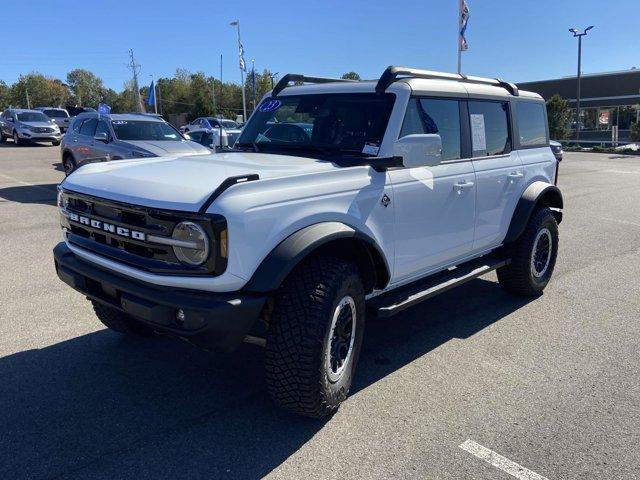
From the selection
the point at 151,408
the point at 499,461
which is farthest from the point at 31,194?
the point at 499,461

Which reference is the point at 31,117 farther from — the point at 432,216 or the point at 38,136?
the point at 432,216

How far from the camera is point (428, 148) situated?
12.2 feet

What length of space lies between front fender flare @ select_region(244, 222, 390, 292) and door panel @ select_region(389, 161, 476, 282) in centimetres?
73

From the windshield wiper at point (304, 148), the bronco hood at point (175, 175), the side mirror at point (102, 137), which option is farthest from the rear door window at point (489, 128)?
the side mirror at point (102, 137)

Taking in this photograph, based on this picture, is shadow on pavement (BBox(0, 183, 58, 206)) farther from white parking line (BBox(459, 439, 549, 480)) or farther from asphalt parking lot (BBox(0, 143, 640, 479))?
white parking line (BBox(459, 439, 549, 480))

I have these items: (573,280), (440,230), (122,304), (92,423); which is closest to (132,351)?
(92,423)

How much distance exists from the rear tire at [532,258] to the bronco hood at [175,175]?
2569 mm

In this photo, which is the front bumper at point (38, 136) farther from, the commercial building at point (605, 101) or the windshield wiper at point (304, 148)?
the commercial building at point (605, 101)

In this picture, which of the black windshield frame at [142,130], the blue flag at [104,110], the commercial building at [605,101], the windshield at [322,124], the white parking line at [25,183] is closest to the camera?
the windshield at [322,124]

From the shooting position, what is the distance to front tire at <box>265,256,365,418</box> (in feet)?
9.93

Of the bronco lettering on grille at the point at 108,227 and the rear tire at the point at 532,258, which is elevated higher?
the bronco lettering on grille at the point at 108,227

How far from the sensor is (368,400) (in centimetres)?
358

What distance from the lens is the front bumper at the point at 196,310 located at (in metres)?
2.78

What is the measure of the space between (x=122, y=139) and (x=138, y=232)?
9073mm
